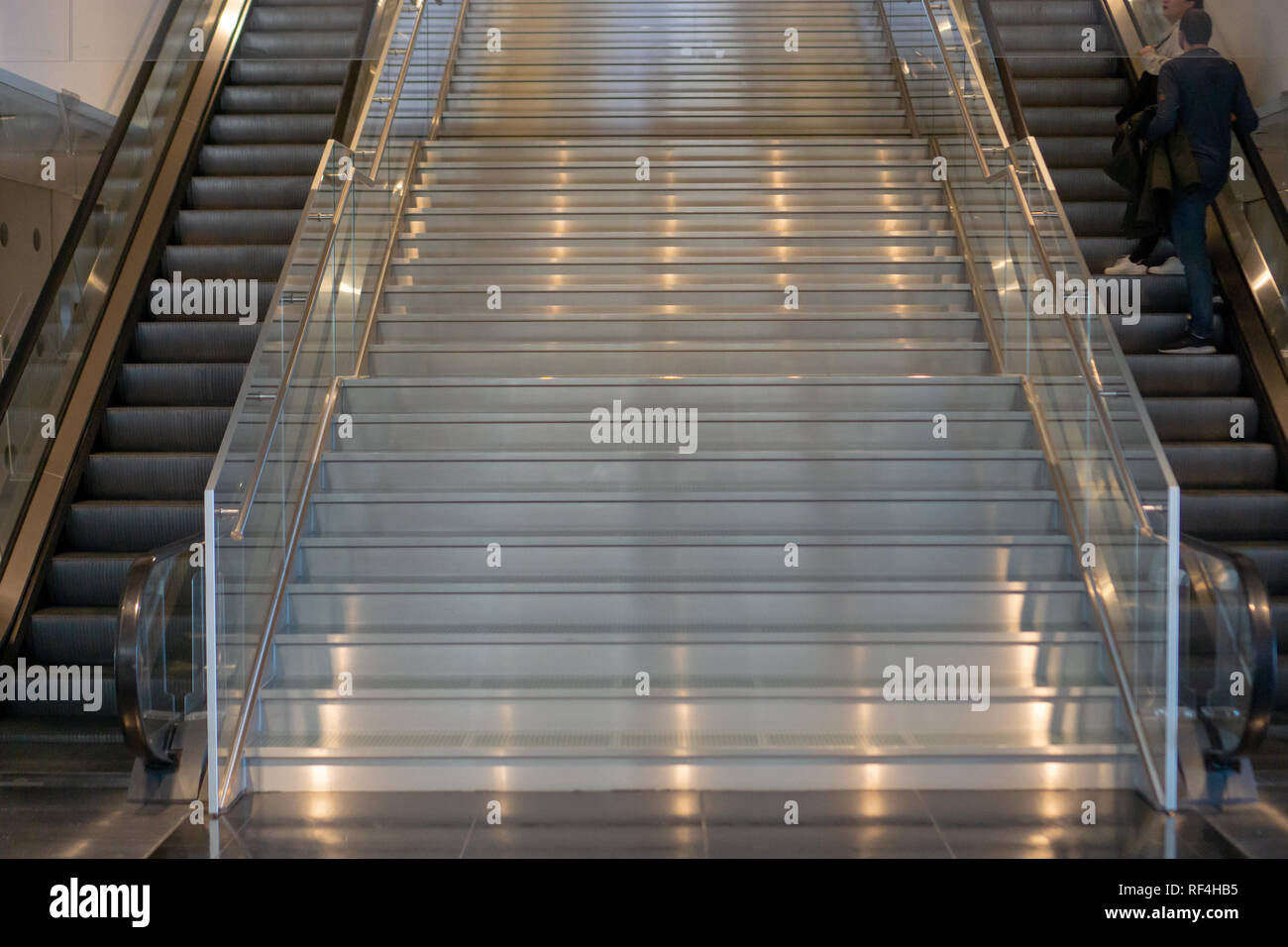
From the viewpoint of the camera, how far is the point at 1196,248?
221 inches

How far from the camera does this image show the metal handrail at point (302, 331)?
13.6 feet

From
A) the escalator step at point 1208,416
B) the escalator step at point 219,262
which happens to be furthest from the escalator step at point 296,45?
the escalator step at point 1208,416

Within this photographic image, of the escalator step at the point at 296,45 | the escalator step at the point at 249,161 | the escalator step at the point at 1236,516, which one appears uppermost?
the escalator step at the point at 296,45

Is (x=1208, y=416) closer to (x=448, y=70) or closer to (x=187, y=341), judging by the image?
(x=187, y=341)

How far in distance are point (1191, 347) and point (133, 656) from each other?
16.7 ft

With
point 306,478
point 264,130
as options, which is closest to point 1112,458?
point 306,478

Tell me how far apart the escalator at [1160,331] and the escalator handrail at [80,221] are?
202 inches

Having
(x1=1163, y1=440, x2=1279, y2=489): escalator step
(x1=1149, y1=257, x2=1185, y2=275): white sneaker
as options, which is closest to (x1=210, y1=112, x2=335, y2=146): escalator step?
(x1=1149, y1=257, x2=1185, y2=275): white sneaker

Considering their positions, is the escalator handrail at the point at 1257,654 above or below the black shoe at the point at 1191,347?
below

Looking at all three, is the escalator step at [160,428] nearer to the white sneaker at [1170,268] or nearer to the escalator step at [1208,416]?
the escalator step at [1208,416]

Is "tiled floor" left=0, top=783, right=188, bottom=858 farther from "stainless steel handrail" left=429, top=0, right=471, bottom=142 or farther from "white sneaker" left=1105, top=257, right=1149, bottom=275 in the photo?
"white sneaker" left=1105, top=257, right=1149, bottom=275

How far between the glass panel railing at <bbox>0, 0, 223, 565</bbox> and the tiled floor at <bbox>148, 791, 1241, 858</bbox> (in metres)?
2.33
